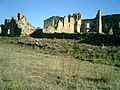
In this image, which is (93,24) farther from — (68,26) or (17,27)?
(17,27)

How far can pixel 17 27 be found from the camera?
1291 inches

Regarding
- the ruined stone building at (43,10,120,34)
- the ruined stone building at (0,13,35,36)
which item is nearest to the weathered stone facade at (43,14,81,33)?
the ruined stone building at (43,10,120,34)

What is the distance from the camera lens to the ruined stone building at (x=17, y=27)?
32.2 meters

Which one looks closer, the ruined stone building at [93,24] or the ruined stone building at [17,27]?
the ruined stone building at [17,27]

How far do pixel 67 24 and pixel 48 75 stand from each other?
93.8ft

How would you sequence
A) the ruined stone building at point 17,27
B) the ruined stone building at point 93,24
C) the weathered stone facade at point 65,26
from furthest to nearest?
the ruined stone building at point 93,24
the weathered stone facade at point 65,26
the ruined stone building at point 17,27

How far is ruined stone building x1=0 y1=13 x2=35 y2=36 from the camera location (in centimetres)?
3216

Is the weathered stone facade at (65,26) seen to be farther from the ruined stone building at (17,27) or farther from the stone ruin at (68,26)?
the ruined stone building at (17,27)

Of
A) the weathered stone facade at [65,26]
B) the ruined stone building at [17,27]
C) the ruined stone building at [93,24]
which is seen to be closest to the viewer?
the ruined stone building at [17,27]

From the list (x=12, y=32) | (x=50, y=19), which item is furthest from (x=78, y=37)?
(x=50, y=19)

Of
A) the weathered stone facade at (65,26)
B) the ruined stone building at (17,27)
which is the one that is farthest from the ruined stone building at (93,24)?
the ruined stone building at (17,27)

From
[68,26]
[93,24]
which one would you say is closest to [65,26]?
[68,26]

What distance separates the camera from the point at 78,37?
89.0ft

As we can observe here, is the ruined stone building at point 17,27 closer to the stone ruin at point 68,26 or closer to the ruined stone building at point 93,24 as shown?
the stone ruin at point 68,26
